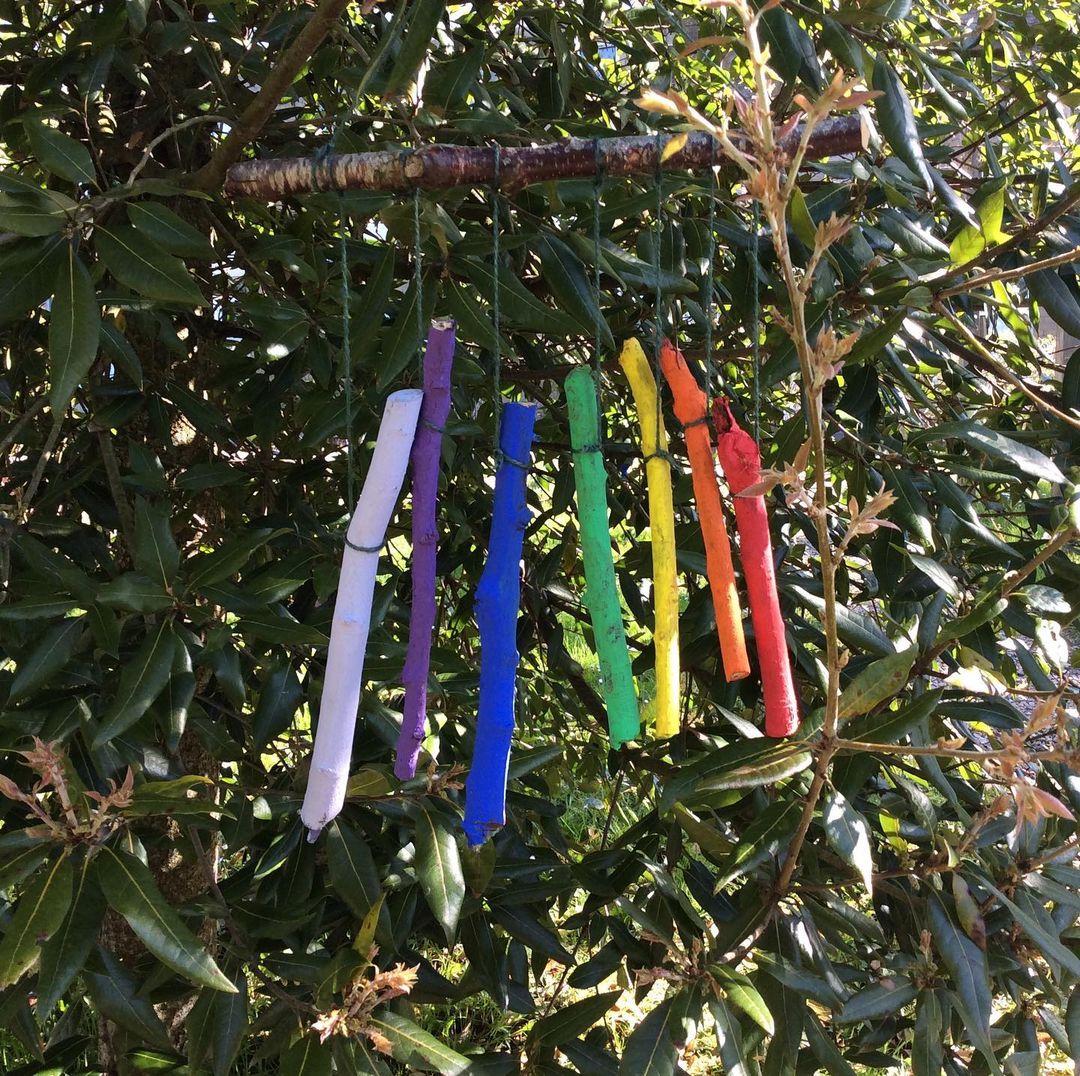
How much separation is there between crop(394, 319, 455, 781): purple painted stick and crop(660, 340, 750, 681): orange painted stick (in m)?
0.20

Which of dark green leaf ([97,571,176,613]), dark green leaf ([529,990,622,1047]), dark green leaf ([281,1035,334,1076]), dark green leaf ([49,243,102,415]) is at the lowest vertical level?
dark green leaf ([529,990,622,1047])

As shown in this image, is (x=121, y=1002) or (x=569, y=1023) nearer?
(x=121, y=1002)

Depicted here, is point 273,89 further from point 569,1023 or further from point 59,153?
point 569,1023

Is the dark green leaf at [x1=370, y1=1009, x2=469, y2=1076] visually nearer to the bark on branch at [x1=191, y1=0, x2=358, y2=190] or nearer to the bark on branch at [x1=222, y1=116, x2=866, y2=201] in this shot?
the bark on branch at [x1=222, y1=116, x2=866, y2=201]

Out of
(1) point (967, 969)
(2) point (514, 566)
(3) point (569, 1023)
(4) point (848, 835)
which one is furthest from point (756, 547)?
(3) point (569, 1023)

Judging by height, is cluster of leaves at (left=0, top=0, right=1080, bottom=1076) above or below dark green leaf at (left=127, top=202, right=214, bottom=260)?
below

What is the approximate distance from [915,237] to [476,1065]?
3.70 ft

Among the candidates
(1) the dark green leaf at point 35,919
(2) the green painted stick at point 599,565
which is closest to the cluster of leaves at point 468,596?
(1) the dark green leaf at point 35,919

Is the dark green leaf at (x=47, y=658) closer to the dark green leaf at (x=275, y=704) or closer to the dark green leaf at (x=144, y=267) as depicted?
the dark green leaf at (x=275, y=704)

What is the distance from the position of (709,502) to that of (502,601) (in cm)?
21

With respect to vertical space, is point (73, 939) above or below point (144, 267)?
below

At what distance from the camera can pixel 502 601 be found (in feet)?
3.01

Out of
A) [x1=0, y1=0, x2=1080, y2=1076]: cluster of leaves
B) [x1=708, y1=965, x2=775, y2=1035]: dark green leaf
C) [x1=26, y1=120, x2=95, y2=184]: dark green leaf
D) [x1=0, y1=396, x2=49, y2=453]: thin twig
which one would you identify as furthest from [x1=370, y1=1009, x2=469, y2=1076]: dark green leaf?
[x1=26, y1=120, x2=95, y2=184]: dark green leaf

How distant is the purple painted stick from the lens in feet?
3.01
